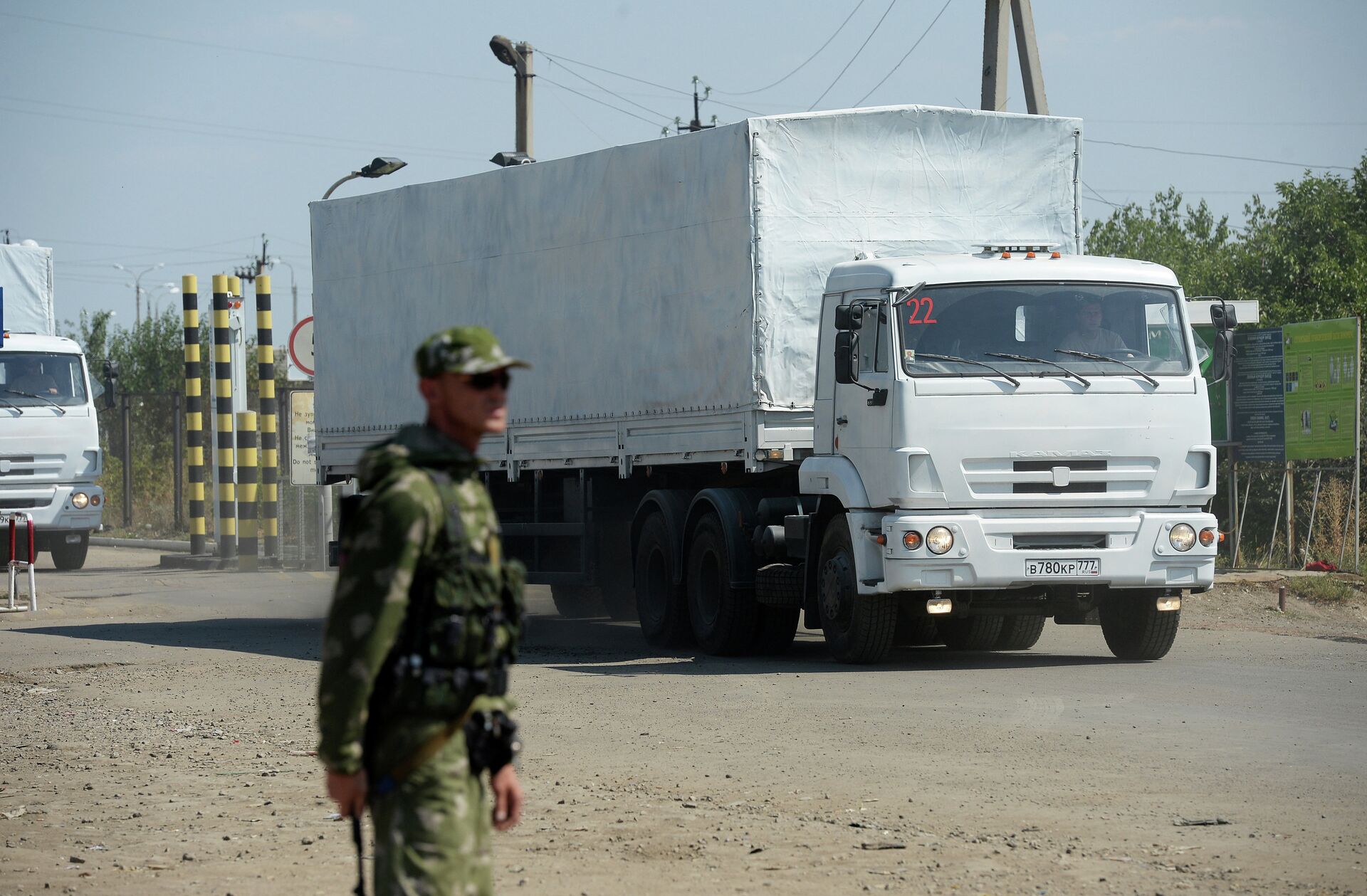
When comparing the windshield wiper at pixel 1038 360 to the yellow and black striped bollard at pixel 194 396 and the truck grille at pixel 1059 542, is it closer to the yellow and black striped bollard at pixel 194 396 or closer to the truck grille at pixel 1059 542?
the truck grille at pixel 1059 542

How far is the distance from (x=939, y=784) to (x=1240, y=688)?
4.53 metres

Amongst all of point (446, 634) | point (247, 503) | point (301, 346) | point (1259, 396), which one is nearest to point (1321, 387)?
point (1259, 396)

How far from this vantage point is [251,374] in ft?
158

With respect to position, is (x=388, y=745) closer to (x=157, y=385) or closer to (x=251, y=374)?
(x=251, y=374)

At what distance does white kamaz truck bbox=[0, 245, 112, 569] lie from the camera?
2719 centimetres

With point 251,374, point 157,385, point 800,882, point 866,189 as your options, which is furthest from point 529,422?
point 157,385

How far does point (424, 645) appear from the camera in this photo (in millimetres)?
4230

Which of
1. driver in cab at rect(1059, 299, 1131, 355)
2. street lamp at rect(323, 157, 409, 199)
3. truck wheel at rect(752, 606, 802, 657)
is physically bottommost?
truck wheel at rect(752, 606, 802, 657)

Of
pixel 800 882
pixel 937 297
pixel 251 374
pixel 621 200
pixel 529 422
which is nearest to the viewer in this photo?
pixel 800 882

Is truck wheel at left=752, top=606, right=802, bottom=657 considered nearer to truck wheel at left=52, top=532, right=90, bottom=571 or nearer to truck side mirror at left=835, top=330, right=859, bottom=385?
truck side mirror at left=835, top=330, right=859, bottom=385

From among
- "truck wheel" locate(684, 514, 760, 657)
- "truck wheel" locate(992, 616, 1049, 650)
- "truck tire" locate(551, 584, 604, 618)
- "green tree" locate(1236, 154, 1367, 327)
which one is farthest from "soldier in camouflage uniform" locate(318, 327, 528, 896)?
"green tree" locate(1236, 154, 1367, 327)

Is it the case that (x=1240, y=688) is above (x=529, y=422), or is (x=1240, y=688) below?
below

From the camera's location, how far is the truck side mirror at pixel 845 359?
13.6m

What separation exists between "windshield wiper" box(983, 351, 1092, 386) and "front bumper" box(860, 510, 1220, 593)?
97 cm
